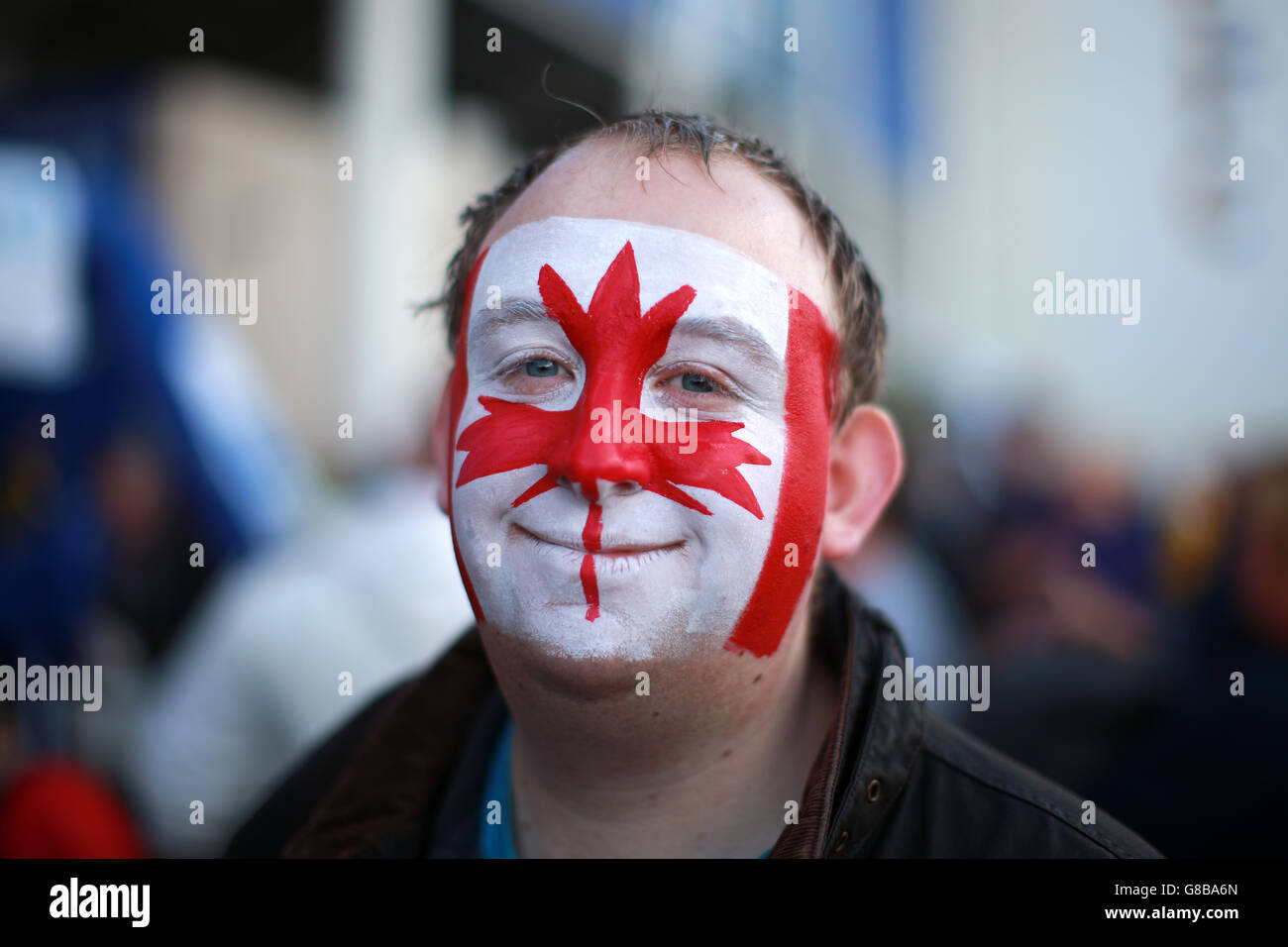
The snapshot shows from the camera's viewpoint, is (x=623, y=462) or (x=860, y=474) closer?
(x=623, y=462)

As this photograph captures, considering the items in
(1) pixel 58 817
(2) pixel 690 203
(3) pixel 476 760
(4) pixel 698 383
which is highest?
(2) pixel 690 203

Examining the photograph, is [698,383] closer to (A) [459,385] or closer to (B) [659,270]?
(B) [659,270]

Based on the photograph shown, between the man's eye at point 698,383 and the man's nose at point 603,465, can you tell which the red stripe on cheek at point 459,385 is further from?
the man's eye at point 698,383

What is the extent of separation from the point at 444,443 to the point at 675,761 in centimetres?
65

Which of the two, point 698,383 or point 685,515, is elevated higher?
point 698,383

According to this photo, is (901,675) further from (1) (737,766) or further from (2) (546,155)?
(2) (546,155)

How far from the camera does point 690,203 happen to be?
4.43 feet

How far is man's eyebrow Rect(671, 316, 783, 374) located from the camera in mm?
1311

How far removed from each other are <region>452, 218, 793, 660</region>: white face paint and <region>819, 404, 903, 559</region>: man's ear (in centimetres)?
24

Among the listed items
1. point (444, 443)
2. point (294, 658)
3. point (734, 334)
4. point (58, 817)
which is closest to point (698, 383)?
point (734, 334)

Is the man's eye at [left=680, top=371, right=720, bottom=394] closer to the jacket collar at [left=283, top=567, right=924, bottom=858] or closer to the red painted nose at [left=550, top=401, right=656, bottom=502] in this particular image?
the red painted nose at [left=550, top=401, right=656, bottom=502]

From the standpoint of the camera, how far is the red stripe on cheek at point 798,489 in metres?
1.33

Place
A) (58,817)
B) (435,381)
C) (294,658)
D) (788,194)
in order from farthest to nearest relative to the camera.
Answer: (435,381)
(294,658)
(58,817)
(788,194)

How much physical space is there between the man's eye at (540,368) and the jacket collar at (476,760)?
2.08 ft
